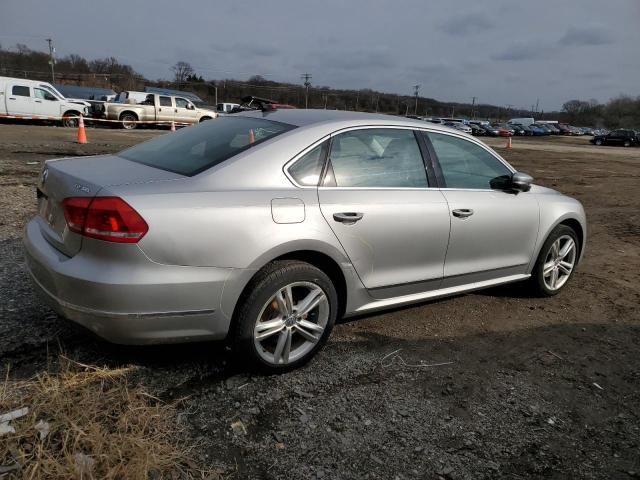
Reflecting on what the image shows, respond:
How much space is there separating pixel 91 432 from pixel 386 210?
2.03 meters

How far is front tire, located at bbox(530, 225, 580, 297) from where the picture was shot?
450cm

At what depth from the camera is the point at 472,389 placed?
304cm

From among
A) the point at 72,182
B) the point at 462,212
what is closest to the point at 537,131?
the point at 462,212

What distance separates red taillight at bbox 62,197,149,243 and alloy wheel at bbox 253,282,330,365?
31.6 inches

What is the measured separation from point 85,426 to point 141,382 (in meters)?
0.54

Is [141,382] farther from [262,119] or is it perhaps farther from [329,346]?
[262,119]

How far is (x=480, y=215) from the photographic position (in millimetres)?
3803

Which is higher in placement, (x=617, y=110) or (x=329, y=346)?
(x=617, y=110)

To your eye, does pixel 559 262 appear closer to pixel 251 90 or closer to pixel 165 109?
pixel 165 109

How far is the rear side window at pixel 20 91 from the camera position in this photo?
2152 cm

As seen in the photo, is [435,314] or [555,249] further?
[555,249]

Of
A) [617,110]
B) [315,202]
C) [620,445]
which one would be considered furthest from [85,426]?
[617,110]

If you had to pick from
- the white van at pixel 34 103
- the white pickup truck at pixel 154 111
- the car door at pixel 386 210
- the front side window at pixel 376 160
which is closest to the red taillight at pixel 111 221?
the car door at pixel 386 210

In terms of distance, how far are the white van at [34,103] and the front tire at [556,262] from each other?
2289 centimetres
